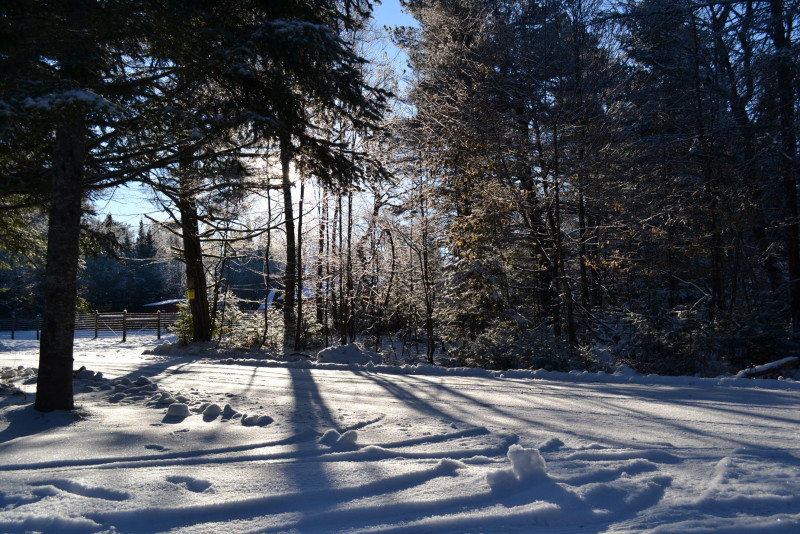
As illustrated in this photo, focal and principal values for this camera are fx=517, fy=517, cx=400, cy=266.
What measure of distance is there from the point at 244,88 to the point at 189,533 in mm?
4890

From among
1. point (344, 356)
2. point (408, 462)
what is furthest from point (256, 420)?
point (344, 356)

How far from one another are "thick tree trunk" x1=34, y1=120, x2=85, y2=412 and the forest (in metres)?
0.02

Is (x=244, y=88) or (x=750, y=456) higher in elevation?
(x=244, y=88)

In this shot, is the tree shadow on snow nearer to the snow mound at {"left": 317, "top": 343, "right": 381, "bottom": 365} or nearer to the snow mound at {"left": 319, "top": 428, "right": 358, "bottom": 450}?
the snow mound at {"left": 319, "top": 428, "right": 358, "bottom": 450}

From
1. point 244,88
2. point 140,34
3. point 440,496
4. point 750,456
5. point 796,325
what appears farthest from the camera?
point 796,325

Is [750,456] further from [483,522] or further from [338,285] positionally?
[338,285]

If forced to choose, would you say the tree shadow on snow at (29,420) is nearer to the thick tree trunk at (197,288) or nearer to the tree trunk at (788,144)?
the thick tree trunk at (197,288)

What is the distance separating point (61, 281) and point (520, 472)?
176 inches

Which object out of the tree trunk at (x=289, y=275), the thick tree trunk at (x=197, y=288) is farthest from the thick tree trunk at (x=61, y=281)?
the tree trunk at (x=289, y=275)

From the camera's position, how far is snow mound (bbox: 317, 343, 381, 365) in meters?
11.2

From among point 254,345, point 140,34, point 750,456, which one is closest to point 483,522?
point 750,456

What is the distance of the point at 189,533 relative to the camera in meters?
2.42

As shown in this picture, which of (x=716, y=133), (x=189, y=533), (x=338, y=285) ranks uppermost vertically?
(x=716, y=133)

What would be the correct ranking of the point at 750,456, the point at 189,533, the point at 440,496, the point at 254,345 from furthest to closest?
the point at 254,345, the point at 750,456, the point at 440,496, the point at 189,533
